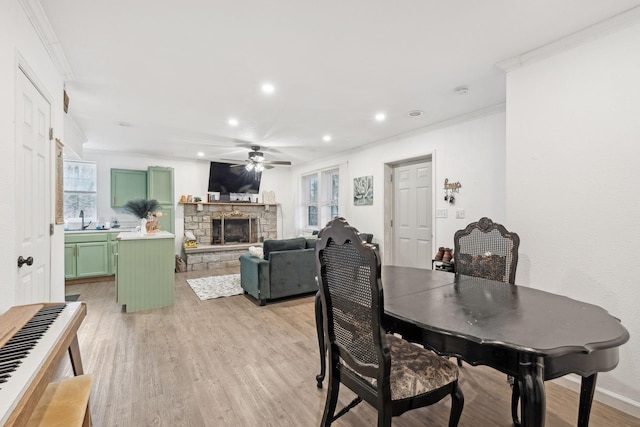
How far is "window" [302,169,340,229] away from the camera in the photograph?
6.63 m

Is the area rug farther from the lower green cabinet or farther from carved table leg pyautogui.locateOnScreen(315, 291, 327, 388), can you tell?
carved table leg pyautogui.locateOnScreen(315, 291, 327, 388)

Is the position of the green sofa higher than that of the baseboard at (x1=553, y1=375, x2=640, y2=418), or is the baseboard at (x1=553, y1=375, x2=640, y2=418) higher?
the green sofa

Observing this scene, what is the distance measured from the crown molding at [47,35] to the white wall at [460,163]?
365cm

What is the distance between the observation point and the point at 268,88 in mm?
2980

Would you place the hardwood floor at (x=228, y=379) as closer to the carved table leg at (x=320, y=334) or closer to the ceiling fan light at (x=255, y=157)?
the carved table leg at (x=320, y=334)

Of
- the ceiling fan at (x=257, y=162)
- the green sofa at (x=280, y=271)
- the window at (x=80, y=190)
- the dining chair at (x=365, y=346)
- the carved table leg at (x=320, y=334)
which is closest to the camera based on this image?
the dining chair at (x=365, y=346)

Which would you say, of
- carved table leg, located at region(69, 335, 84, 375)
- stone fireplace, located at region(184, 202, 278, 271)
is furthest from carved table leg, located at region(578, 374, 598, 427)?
stone fireplace, located at region(184, 202, 278, 271)

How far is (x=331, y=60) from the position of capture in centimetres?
246

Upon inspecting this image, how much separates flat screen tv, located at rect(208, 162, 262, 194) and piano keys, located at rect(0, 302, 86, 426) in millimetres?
5457

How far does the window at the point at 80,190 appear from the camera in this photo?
5.68 meters

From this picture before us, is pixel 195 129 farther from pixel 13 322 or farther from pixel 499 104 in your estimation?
pixel 499 104

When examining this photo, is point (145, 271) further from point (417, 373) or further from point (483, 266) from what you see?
point (483, 266)

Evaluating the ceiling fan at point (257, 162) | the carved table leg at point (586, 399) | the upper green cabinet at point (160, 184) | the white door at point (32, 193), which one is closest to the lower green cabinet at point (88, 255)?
the upper green cabinet at point (160, 184)

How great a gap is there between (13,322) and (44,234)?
1.22 m
